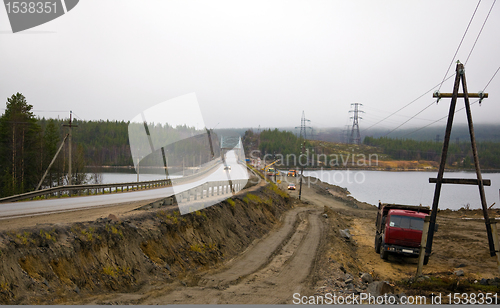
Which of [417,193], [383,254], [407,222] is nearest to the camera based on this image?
[407,222]

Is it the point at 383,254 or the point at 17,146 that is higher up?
the point at 17,146

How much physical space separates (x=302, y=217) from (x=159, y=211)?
19.7m

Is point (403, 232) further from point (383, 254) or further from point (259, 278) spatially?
point (259, 278)

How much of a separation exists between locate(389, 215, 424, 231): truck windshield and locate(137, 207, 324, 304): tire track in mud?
4.41m

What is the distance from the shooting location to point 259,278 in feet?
40.0

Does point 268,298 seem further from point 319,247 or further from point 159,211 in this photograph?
point 319,247

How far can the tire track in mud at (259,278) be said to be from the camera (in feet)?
30.2

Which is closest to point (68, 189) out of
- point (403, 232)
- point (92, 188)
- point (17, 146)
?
point (92, 188)

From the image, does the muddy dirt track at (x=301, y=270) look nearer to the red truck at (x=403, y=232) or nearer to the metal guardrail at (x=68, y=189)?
the red truck at (x=403, y=232)

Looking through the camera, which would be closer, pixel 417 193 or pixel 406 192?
pixel 417 193

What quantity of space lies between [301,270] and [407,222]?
8090 millimetres

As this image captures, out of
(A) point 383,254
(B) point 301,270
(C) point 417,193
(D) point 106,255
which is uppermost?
(D) point 106,255

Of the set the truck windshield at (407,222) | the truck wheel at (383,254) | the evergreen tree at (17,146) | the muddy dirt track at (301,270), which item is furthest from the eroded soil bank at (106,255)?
the evergreen tree at (17,146)

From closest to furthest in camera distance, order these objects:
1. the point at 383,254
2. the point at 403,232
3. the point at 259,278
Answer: the point at 259,278
the point at 403,232
the point at 383,254
